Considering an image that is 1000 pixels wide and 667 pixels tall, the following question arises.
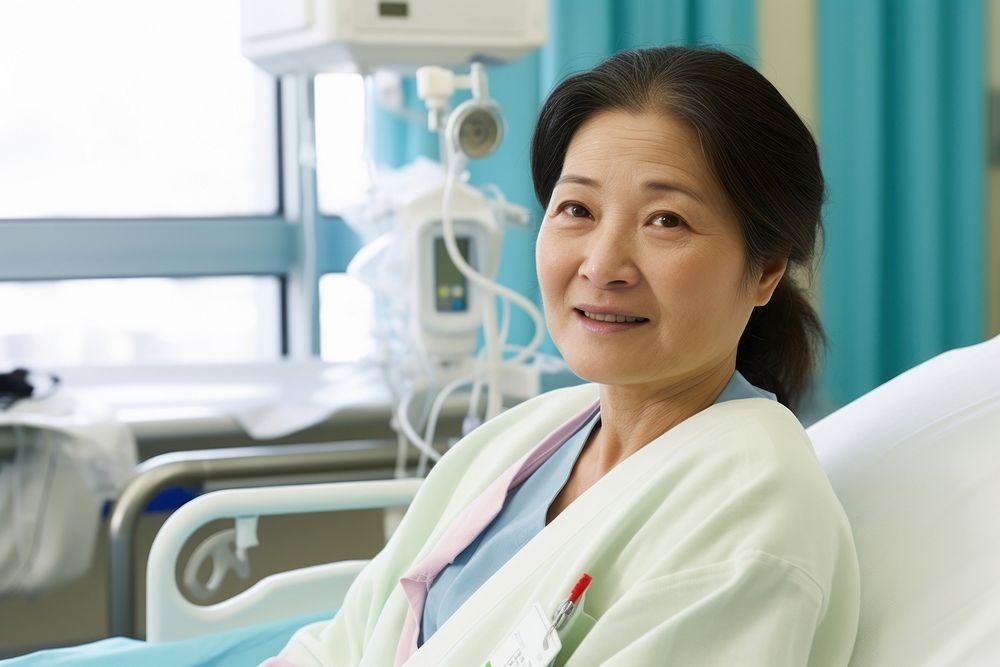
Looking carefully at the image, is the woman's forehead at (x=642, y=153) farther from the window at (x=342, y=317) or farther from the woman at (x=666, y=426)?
the window at (x=342, y=317)

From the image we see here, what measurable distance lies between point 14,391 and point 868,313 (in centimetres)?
205

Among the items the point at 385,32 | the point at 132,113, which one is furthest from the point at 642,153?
the point at 132,113

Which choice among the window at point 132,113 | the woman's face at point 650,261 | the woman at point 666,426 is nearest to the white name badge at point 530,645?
the woman at point 666,426

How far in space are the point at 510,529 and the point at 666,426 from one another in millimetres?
179

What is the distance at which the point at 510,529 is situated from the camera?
1.18 m

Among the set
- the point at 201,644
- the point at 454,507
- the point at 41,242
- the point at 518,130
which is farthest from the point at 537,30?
the point at 41,242

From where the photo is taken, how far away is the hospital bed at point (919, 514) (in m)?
0.96

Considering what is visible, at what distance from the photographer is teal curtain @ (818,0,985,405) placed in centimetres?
310

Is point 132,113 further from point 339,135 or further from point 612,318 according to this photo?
point 612,318

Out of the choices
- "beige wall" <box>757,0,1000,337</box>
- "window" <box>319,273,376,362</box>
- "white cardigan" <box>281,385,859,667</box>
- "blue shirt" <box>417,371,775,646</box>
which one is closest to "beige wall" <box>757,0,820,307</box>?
"beige wall" <box>757,0,1000,337</box>

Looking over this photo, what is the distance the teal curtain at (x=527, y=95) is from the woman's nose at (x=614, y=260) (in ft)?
5.01

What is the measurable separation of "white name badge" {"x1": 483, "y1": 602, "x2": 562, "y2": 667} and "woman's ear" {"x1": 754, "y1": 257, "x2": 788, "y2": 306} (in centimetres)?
35

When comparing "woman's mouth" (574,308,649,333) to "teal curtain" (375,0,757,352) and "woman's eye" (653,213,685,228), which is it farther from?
"teal curtain" (375,0,757,352)

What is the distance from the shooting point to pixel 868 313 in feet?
10.3
